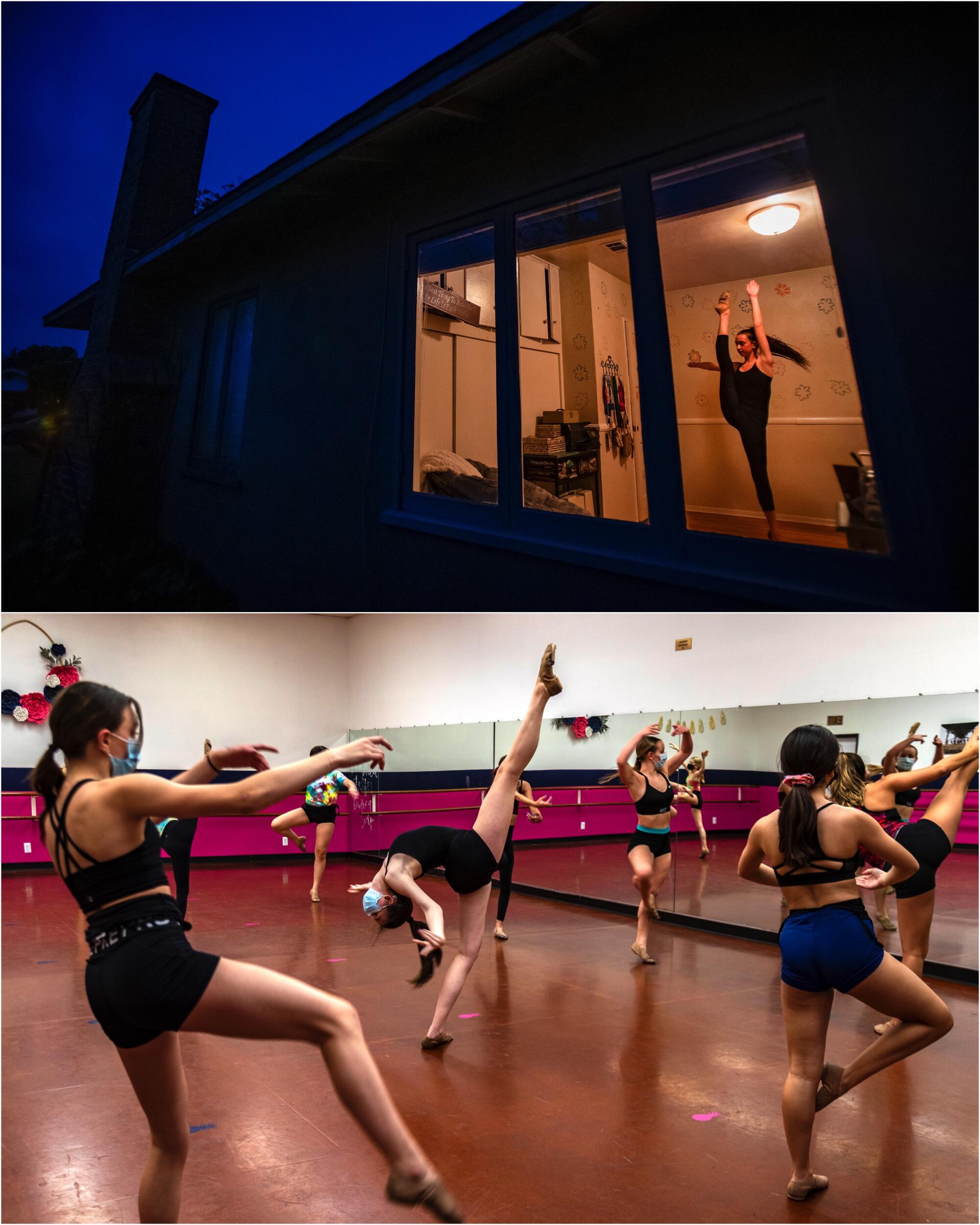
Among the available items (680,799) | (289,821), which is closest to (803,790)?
(680,799)

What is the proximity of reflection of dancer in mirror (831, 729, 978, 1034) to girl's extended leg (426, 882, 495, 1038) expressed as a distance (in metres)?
1.74

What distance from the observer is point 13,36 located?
6.41 feet

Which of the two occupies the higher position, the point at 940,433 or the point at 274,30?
the point at 274,30

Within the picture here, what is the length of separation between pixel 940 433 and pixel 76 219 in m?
1.77

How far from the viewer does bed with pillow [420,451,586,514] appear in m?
1.73

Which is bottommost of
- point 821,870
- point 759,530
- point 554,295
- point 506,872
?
point 506,872

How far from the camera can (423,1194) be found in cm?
186

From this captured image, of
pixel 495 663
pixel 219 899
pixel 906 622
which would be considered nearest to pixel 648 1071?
pixel 906 622

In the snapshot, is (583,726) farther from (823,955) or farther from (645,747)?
(823,955)

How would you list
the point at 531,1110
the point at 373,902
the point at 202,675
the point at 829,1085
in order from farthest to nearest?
the point at 202,675
the point at 373,902
the point at 531,1110
the point at 829,1085

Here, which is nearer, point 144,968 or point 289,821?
point 144,968

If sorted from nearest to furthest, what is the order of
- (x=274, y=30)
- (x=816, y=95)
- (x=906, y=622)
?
1. (x=816, y=95)
2. (x=274, y=30)
3. (x=906, y=622)

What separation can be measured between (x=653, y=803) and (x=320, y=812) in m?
4.06

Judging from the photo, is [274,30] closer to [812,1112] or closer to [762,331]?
[762,331]
